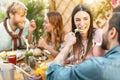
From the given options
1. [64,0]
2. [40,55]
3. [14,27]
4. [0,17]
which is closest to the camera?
[40,55]

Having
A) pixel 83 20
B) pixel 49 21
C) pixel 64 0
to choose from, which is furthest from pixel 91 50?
pixel 64 0

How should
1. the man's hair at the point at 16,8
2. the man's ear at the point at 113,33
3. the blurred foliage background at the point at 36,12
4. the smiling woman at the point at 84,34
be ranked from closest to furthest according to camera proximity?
the man's ear at the point at 113,33 → the smiling woman at the point at 84,34 → the man's hair at the point at 16,8 → the blurred foliage background at the point at 36,12

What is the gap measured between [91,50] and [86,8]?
317mm

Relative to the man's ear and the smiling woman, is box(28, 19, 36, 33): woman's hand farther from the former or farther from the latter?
the man's ear

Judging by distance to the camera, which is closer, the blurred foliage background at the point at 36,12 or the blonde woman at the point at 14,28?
the blonde woman at the point at 14,28

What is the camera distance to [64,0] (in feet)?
12.3

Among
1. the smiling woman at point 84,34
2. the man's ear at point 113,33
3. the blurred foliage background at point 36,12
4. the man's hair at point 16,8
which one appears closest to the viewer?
the man's ear at point 113,33

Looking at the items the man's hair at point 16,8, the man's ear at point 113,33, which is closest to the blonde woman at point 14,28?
the man's hair at point 16,8

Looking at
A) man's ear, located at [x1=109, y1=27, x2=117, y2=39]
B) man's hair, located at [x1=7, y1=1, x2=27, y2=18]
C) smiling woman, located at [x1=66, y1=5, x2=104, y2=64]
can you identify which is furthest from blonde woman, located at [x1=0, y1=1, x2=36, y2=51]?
man's ear, located at [x1=109, y1=27, x2=117, y2=39]

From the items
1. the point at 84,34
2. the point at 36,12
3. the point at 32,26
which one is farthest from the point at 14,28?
the point at 36,12

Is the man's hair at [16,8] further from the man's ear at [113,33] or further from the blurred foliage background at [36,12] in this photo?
the man's ear at [113,33]

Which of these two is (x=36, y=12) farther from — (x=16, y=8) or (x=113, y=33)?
(x=113, y=33)

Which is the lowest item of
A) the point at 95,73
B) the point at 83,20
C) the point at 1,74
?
the point at 1,74

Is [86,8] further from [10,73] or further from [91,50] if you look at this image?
[10,73]
